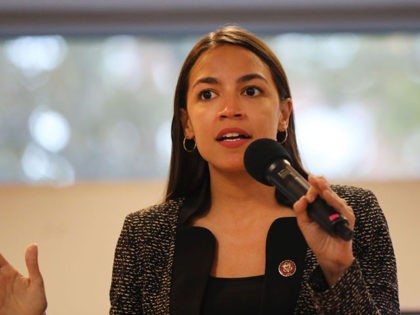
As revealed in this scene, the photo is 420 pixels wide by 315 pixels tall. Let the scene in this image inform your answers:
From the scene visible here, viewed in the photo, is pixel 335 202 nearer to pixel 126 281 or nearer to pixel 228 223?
pixel 228 223

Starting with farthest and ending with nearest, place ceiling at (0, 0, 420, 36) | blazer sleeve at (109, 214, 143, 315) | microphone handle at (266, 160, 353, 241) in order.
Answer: ceiling at (0, 0, 420, 36)
blazer sleeve at (109, 214, 143, 315)
microphone handle at (266, 160, 353, 241)

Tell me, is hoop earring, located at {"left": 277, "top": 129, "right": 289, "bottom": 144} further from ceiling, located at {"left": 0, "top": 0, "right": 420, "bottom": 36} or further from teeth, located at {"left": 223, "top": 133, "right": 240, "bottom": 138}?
ceiling, located at {"left": 0, "top": 0, "right": 420, "bottom": 36}

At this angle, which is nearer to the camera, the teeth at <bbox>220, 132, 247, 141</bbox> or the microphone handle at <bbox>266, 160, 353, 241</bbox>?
the microphone handle at <bbox>266, 160, 353, 241</bbox>

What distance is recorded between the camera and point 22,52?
391cm

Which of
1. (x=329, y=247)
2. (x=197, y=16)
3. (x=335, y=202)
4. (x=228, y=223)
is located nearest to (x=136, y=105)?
(x=197, y=16)

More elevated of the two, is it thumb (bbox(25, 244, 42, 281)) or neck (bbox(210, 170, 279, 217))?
neck (bbox(210, 170, 279, 217))

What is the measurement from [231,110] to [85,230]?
1.78 m

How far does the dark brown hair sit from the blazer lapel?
12cm

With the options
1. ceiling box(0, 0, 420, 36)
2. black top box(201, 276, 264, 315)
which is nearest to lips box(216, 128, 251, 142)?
black top box(201, 276, 264, 315)

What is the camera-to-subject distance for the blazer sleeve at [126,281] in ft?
6.63

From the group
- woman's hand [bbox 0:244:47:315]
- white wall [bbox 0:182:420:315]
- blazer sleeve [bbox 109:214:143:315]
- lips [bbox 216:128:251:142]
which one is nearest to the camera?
woman's hand [bbox 0:244:47:315]

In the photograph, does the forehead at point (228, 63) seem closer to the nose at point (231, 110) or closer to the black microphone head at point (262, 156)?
the nose at point (231, 110)

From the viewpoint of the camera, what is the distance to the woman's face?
1925mm

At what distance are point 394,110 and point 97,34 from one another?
1487mm
